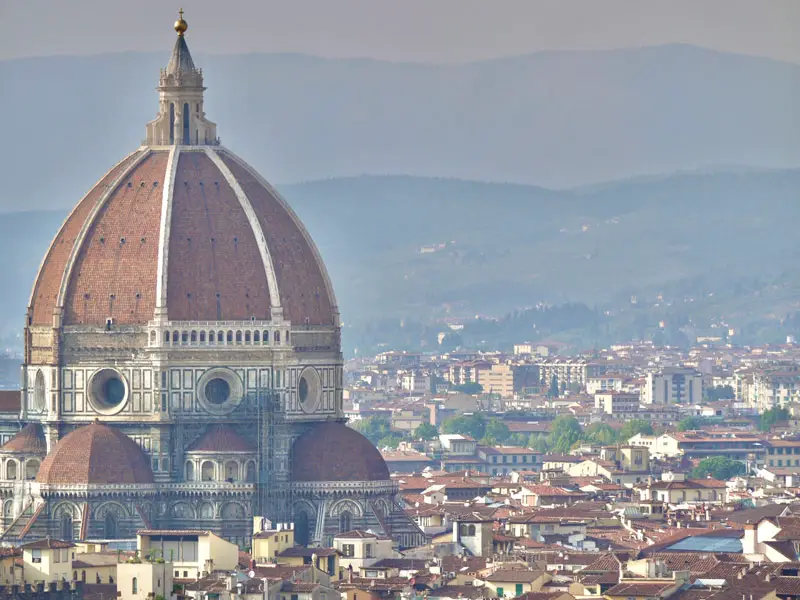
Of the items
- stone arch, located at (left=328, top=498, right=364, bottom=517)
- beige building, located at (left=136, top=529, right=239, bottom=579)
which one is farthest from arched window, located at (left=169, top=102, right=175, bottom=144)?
beige building, located at (left=136, top=529, right=239, bottom=579)

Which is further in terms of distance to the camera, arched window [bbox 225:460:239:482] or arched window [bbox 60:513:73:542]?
arched window [bbox 225:460:239:482]

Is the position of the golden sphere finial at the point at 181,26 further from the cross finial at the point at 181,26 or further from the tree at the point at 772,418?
the tree at the point at 772,418

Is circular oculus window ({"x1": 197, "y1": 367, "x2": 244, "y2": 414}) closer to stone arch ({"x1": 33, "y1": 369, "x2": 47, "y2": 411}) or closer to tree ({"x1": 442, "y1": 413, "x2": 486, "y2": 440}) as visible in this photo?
stone arch ({"x1": 33, "y1": 369, "x2": 47, "y2": 411})

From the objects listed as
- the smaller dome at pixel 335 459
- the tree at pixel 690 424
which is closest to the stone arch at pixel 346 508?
the smaller dome at pixel 335 459

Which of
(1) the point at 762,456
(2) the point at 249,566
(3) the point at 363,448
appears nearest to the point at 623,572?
(2) the point at 249,566

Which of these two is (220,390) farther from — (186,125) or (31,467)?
(186,125)

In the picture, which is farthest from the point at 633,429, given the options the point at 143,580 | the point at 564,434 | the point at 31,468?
the point at 143,580

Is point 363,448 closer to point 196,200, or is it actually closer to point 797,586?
point 196,200
